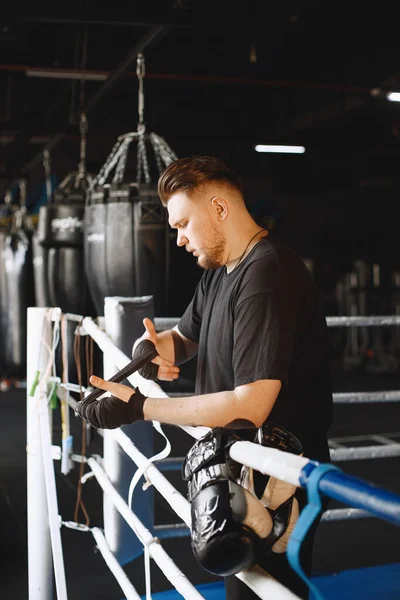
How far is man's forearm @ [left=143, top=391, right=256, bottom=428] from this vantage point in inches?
55.7

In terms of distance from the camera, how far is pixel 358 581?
270cm

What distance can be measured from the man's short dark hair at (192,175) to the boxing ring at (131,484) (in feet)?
1.37

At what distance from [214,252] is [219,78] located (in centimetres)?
622

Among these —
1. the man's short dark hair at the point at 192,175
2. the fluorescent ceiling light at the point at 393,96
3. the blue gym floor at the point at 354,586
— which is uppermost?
the fluorescent ceiling light at the point at 393,96

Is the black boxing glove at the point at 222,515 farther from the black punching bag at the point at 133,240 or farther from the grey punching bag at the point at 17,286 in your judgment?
the grey punching bag at the point at 17,286

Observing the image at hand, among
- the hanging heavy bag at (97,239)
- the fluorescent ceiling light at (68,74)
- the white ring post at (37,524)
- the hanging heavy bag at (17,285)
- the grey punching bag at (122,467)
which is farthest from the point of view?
the hanging heavy bag at (17,285)

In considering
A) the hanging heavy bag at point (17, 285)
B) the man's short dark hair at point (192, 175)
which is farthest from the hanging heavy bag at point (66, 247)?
the man's short dark hair at point (192, 175)

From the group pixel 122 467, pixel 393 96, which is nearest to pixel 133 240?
pixel 122 467

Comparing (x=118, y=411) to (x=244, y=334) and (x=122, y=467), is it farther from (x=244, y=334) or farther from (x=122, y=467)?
(x=122, y=467)

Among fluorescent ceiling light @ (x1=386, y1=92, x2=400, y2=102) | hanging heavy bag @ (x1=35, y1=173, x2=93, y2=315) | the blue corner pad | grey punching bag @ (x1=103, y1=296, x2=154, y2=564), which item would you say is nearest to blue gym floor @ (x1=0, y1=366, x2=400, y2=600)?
grey punching bag @ (x1=103, y1=296, x2=154, y2=564)

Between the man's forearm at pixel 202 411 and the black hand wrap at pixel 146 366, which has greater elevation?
the black hand wrap at pixel 146 366

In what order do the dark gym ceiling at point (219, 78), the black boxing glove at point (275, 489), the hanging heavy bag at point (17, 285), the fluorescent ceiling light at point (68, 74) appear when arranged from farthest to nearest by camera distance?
the hanging heavy bag at point (17, 285)
the fluorescent ceiling light at point (68, 74)
the dark gym ceiling at point (219, 78)
the black boxing glove at point (275, 489)

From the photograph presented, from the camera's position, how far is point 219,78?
7535mm

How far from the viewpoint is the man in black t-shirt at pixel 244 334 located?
4.70 feet
